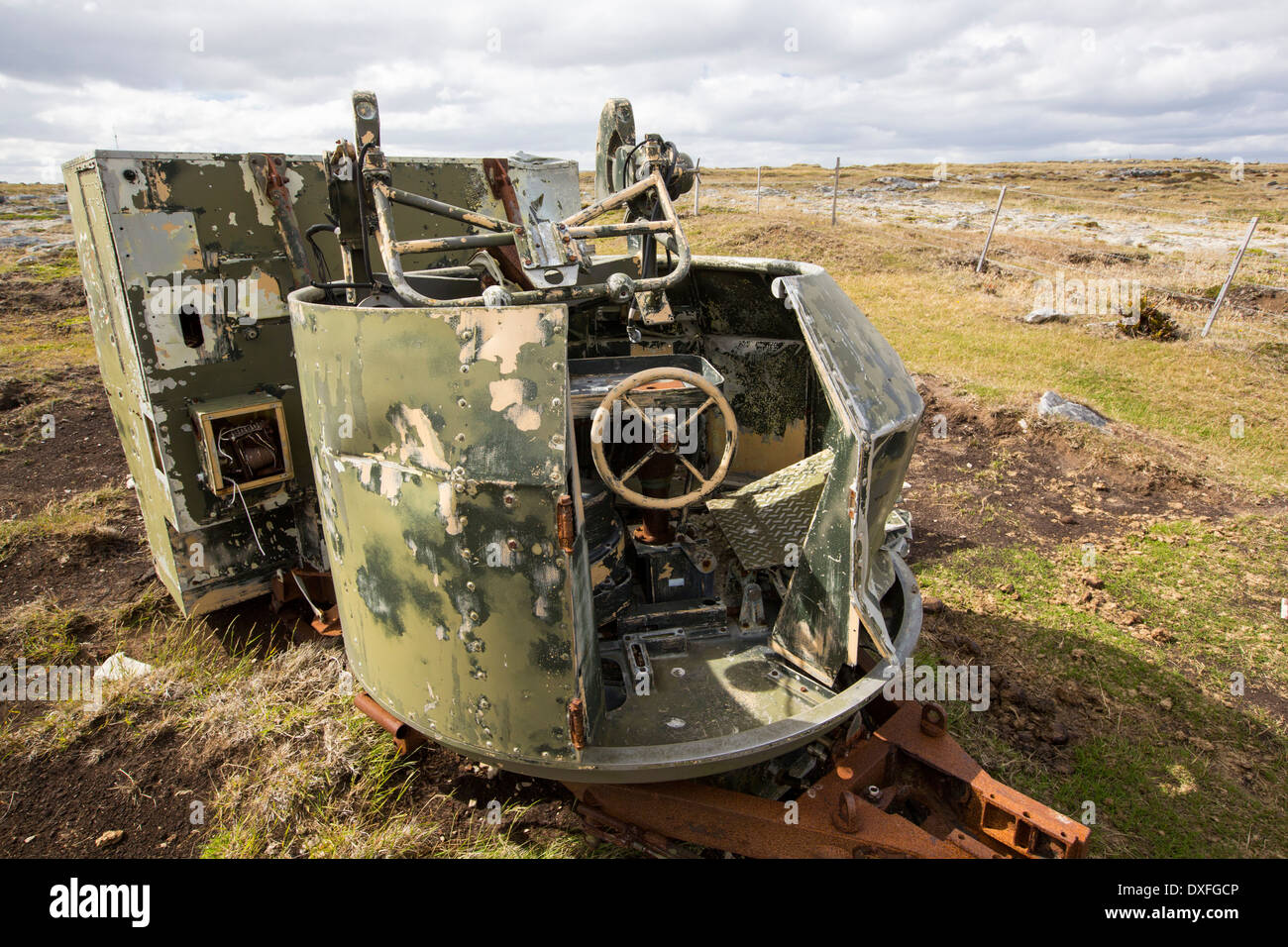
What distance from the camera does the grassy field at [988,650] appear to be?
2.93 meters

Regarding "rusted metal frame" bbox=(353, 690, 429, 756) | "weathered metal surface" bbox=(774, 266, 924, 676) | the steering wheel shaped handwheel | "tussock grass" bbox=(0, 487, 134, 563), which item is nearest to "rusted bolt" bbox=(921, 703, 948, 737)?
"weathered metal surface" bbox=(774, 266, 924, 676)

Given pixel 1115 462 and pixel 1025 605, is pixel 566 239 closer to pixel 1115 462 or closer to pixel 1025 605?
pixel 1025 605

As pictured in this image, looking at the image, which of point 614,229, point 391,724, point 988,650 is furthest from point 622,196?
point 988,650

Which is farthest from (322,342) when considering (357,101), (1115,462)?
(1115,462)

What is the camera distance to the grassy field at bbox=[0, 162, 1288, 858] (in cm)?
293

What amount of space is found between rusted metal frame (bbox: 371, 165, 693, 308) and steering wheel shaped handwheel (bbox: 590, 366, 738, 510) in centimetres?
46

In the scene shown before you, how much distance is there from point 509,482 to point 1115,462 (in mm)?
5613

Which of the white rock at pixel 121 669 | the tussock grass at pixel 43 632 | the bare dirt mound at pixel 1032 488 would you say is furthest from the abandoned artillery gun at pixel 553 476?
the bare dirt mound at pixel 1032 488

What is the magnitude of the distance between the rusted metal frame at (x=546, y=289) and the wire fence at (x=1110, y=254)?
830cm

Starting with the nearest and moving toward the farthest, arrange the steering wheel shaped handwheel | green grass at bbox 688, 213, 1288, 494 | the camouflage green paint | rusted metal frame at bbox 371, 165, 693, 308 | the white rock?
the camouflage green paint, the steering wheel shaped handwheel, rusted metal frame at bbox 371, 165, 693, 308, the white rock, green grass at bbox 688, 213, 1288, 494

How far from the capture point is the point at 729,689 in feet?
8.78

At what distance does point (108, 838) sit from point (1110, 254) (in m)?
16.2

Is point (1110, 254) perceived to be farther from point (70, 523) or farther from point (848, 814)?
point (70, 523)

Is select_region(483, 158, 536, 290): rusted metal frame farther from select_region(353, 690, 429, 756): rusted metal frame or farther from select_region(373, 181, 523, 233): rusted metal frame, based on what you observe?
select_region(353, 690, 429, 756): rusted metal frame
